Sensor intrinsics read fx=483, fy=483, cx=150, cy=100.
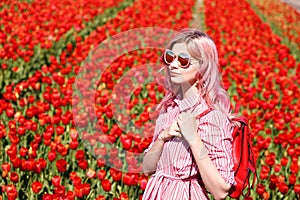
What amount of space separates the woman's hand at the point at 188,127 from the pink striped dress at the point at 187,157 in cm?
10

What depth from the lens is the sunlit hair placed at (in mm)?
2291

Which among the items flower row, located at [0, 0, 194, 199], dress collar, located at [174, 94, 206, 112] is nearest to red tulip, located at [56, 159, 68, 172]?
flower row, located at [0, 0, 194, 199]

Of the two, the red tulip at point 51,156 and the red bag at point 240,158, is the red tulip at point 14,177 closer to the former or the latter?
the red tulip at point 51,156

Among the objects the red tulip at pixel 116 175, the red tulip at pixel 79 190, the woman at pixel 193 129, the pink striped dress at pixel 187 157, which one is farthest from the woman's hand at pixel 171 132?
the red tulip at pixel 116 175

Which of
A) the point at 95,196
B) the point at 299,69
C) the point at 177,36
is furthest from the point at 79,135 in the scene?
the point at 299,69

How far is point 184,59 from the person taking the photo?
228cm

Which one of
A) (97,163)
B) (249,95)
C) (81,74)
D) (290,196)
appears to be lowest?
(290,196)

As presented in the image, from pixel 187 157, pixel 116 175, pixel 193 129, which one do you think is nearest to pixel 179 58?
pixel 193 129

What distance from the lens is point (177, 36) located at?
237cm

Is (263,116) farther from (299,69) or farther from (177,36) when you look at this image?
(177,36)

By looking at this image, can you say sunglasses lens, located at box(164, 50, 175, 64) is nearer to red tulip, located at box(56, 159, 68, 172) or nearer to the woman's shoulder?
the woman's shoulder

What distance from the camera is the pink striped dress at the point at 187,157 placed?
7.53 ft

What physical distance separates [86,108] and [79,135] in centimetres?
58

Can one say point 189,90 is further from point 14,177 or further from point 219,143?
point 14,177
